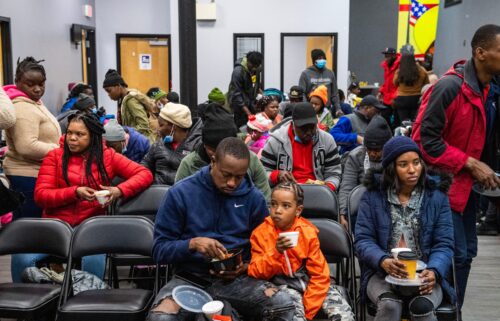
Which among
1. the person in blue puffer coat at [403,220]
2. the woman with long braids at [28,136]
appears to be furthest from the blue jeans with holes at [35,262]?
the person in blue puffer coat at [403,220]

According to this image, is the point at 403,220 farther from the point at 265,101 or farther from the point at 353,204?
the point at 265,101

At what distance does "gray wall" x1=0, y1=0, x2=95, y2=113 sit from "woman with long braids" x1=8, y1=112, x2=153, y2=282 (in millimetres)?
4339

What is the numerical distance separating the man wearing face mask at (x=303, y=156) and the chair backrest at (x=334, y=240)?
3.47ft

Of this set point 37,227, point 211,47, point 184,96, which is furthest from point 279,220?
point 211,47

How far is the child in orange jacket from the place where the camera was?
284cm

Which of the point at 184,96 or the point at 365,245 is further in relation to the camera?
the point at 184,96

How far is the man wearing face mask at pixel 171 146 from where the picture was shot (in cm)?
452

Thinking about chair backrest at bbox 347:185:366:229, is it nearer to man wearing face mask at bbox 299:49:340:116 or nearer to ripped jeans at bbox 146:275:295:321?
ripped jeans at bbox 146:275:295:321

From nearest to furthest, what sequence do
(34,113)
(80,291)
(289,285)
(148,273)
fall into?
(289,285) < (80,291) < (34,113) < (148,273)

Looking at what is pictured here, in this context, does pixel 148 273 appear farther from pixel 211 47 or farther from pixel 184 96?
pixel 211 47

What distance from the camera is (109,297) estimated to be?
3.03 m

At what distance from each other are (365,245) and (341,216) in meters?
1.12

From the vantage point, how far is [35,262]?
3510 mm

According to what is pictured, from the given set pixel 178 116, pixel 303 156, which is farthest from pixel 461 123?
pixel 178 116
